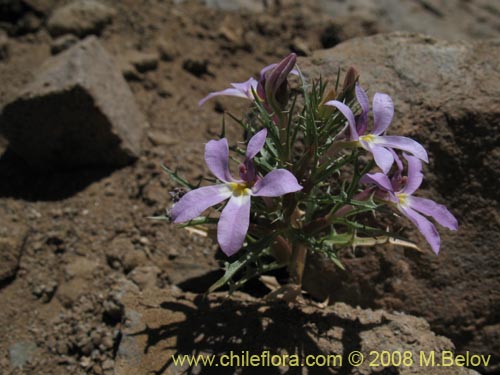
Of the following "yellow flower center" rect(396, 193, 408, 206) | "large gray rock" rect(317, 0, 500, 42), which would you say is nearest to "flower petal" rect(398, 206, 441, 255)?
"yellow flower center" rect(396, 193, 408, 206)

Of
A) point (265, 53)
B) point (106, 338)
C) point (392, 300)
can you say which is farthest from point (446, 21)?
point (106, 338)

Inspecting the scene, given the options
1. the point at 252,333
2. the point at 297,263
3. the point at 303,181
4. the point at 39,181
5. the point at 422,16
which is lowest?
the point at 39,181

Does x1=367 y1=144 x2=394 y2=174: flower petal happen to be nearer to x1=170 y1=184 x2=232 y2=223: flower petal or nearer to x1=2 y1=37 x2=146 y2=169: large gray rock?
x1=170 y1=184 x2=232 y2=223: flower petal

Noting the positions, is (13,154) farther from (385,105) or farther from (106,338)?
(385,105)

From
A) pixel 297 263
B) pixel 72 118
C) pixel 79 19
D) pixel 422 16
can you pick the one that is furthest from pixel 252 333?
pixel 422 16

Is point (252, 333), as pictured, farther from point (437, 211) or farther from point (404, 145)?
point (404, 145)

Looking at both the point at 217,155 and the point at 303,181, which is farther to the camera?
the point at 303,181
